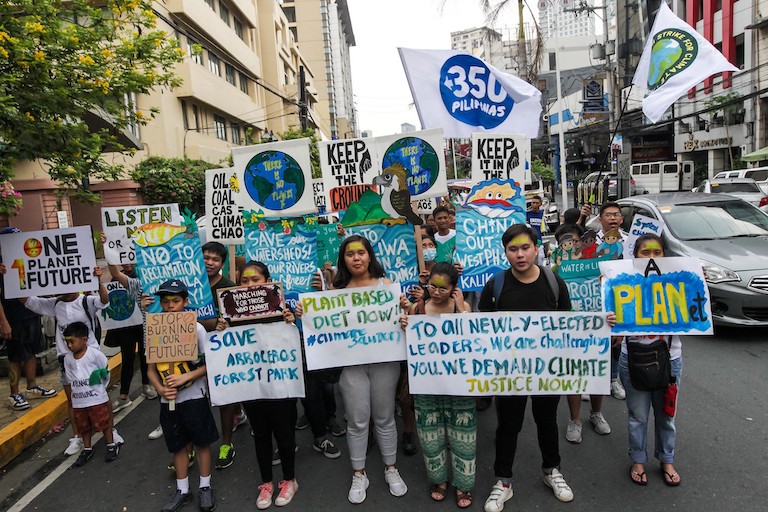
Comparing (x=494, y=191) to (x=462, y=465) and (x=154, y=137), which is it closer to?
(x=462, y=465)

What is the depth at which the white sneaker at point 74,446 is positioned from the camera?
185 inches

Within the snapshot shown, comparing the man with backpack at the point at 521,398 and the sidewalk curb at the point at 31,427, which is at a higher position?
the man with backpack at the point at 521,398

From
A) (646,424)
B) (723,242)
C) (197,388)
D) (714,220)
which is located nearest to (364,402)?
(197,388)

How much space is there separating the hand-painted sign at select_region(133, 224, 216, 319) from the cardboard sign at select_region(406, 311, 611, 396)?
213cm

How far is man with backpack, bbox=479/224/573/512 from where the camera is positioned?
3.44 m

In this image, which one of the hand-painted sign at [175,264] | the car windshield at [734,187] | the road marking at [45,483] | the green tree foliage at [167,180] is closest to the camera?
the road marking at [45,483]

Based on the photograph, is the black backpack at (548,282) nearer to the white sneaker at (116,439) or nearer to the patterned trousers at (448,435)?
the patterned trousers at (448,435)

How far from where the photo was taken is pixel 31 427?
5031 mm

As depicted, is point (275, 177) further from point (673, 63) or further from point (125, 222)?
point (673, 63)

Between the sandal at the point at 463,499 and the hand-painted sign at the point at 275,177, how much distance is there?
295 centimetres

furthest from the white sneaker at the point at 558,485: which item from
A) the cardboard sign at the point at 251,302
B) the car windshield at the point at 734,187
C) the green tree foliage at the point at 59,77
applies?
the car windshield at the point at 734,187

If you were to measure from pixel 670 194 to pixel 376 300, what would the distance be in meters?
6.86

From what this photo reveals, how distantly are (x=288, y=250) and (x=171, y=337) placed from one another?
1.64 metres

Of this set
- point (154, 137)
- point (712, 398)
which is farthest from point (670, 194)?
point (154, 137)
